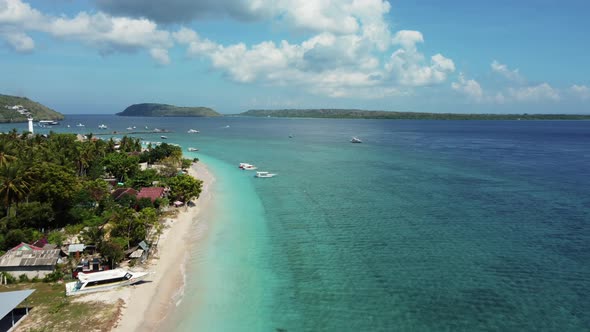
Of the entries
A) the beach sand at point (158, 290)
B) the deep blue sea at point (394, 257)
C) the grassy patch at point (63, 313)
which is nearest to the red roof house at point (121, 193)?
the beach sand at point (158, 290)

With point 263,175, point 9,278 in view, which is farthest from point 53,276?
point 263,175

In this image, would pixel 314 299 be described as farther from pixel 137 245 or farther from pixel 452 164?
pixel 452 164

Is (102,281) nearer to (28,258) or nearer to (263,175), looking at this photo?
(28,258)

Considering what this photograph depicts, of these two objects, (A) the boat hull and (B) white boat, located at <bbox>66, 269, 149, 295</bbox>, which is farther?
(B) white boat, located at <bbox>66, 269, 149, 295</bbox>

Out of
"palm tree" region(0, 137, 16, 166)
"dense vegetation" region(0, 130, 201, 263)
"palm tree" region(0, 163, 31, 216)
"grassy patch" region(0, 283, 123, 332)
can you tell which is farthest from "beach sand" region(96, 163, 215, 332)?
"palm tree" region(0, 137, 16, 166)

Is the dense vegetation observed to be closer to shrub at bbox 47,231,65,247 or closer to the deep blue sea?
shrub at bbox 47,231,65,247

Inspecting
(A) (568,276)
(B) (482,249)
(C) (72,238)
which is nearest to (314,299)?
(B) (482,249)
